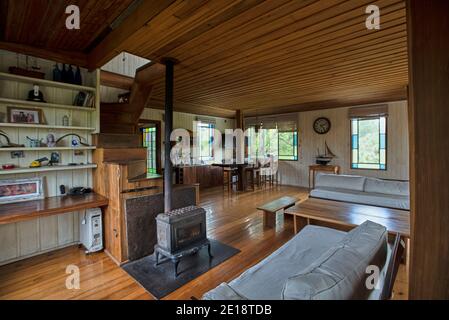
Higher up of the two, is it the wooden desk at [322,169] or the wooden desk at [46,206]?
the wooden desk at [322,169]

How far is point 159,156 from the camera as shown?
6133 mm

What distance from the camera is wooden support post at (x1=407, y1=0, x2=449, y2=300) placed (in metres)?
0.80

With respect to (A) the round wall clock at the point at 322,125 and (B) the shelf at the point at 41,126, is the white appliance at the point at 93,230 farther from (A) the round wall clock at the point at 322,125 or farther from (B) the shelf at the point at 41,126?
(A) the round wall clock at the point at 322,125

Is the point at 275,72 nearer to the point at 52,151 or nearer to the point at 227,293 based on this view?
the point at 227,293

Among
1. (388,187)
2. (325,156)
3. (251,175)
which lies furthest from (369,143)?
(251,175)

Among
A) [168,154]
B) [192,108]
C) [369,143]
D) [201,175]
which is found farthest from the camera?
[201,175]

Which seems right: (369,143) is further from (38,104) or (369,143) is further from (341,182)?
(38,104)

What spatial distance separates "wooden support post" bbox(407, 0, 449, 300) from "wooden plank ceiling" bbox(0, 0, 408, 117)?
1132 mm

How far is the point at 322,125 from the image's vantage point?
671 cm

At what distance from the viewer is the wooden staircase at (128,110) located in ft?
11.1

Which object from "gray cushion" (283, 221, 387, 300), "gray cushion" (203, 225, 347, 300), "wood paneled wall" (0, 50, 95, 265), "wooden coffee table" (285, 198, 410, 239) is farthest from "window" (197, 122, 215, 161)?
"gray cushion" (283, 221, 387, 300)

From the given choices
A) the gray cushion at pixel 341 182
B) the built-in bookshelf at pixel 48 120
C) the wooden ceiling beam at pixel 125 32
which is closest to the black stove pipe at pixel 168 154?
the wooden ceiling beam at pixel 125 32

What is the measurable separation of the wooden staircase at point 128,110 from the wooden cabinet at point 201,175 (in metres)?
2.60

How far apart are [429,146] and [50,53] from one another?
3782 mm
